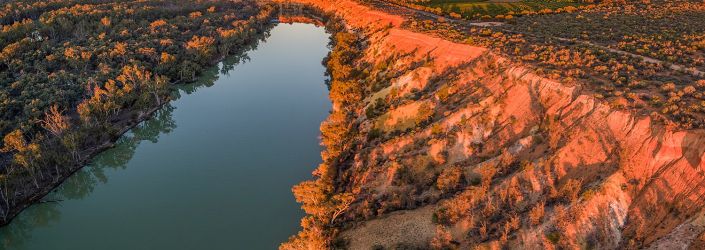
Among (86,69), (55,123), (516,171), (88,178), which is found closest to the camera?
(516,171)

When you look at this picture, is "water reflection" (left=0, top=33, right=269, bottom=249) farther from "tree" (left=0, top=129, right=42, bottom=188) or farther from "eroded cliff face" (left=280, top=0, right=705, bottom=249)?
"eroded cliff face" (left=280, top=0, right=705, bottom=249)

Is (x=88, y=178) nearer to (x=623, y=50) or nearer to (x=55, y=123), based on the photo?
(x=55, y=123)

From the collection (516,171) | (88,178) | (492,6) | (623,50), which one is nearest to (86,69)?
(88,178)

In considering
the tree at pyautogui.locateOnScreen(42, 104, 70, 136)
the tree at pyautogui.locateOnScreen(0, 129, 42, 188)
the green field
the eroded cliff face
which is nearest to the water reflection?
the tree at pyautogui.locateOnScreen(0, 129, 42, 188)

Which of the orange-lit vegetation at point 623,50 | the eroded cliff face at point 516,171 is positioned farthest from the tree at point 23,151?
the orange-lit vegetation at point 623,50

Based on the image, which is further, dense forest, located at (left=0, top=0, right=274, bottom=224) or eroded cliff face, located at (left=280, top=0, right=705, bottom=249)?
dense forest, located at (left=0, top=0, right=274, bottom=224)

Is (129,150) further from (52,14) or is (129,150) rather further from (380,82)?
(52,14)
